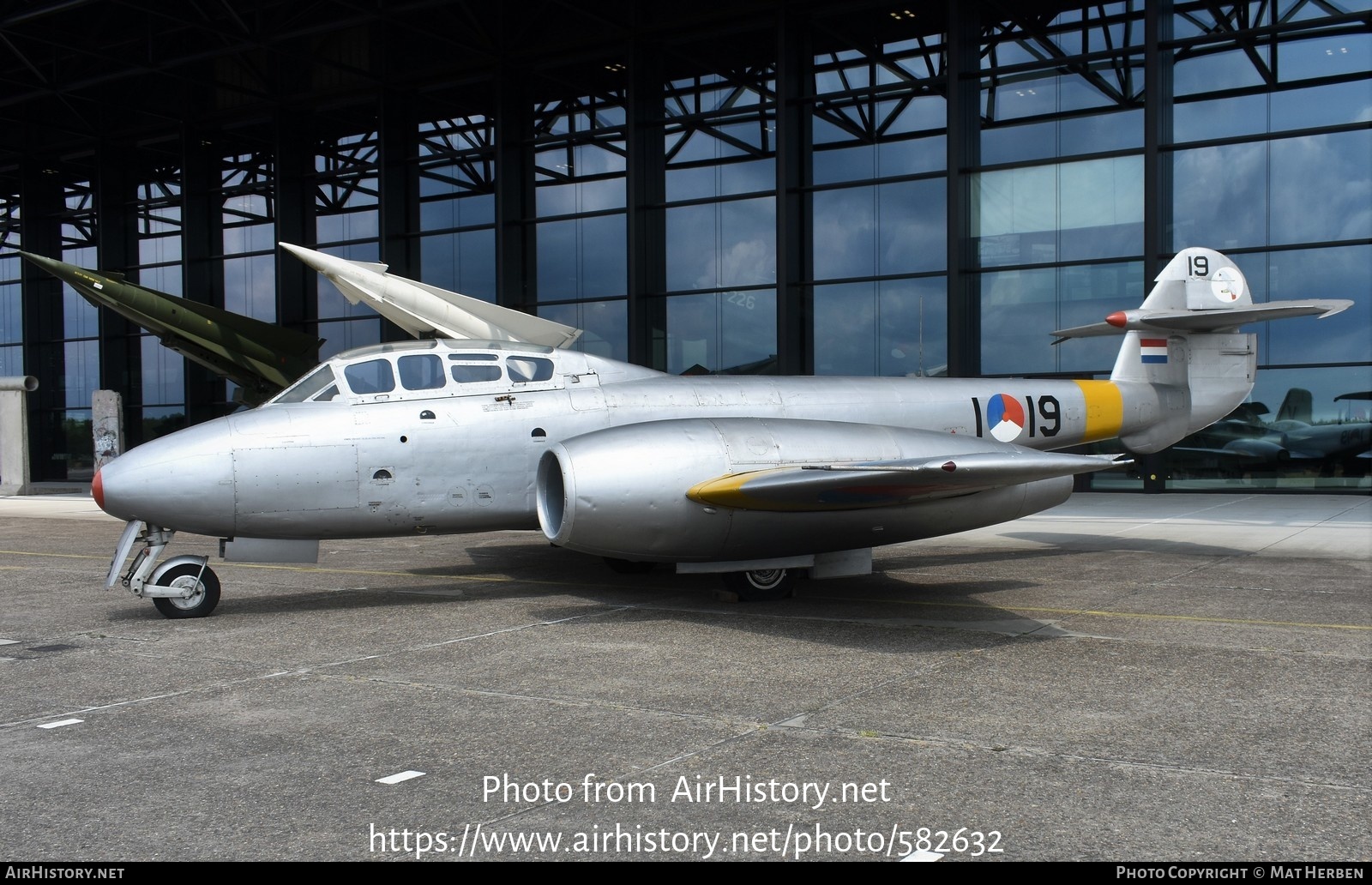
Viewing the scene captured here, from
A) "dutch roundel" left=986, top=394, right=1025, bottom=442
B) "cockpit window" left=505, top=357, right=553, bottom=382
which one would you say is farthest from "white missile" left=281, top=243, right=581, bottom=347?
"dutch roundel" left=986, top=394, right=1025, bottom=442

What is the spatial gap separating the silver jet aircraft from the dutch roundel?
0.71 metres

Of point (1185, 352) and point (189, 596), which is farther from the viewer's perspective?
point (1185, 352)

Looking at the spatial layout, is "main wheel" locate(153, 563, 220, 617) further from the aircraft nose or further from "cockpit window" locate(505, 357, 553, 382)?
"cockpit window" locate(505, 357, 553, 382)

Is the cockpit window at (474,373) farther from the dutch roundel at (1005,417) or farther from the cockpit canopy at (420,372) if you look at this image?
the dutch roundel at (1005,417)

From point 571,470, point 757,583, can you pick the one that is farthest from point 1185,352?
point 571,470

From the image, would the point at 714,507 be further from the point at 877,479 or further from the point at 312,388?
the point at 312,388

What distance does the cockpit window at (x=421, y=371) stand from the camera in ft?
30.3

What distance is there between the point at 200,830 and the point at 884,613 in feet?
19.0

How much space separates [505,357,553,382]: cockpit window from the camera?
962 centimetres

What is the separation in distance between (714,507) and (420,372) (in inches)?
120

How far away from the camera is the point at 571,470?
26.2 ft

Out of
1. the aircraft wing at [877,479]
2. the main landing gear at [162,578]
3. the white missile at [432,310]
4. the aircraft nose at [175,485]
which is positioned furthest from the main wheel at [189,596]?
the white missile at [432,310]

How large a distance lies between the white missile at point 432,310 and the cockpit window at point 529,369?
236 inches

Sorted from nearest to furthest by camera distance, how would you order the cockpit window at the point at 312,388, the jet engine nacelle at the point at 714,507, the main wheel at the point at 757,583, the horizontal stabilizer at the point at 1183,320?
A: the jet engine nacelle at the point at 714,507 < the cockpit window at the point at 312,388 < the main wheel at the point at 757,583 < the horizontal stabilizer at the point at 1183,320
